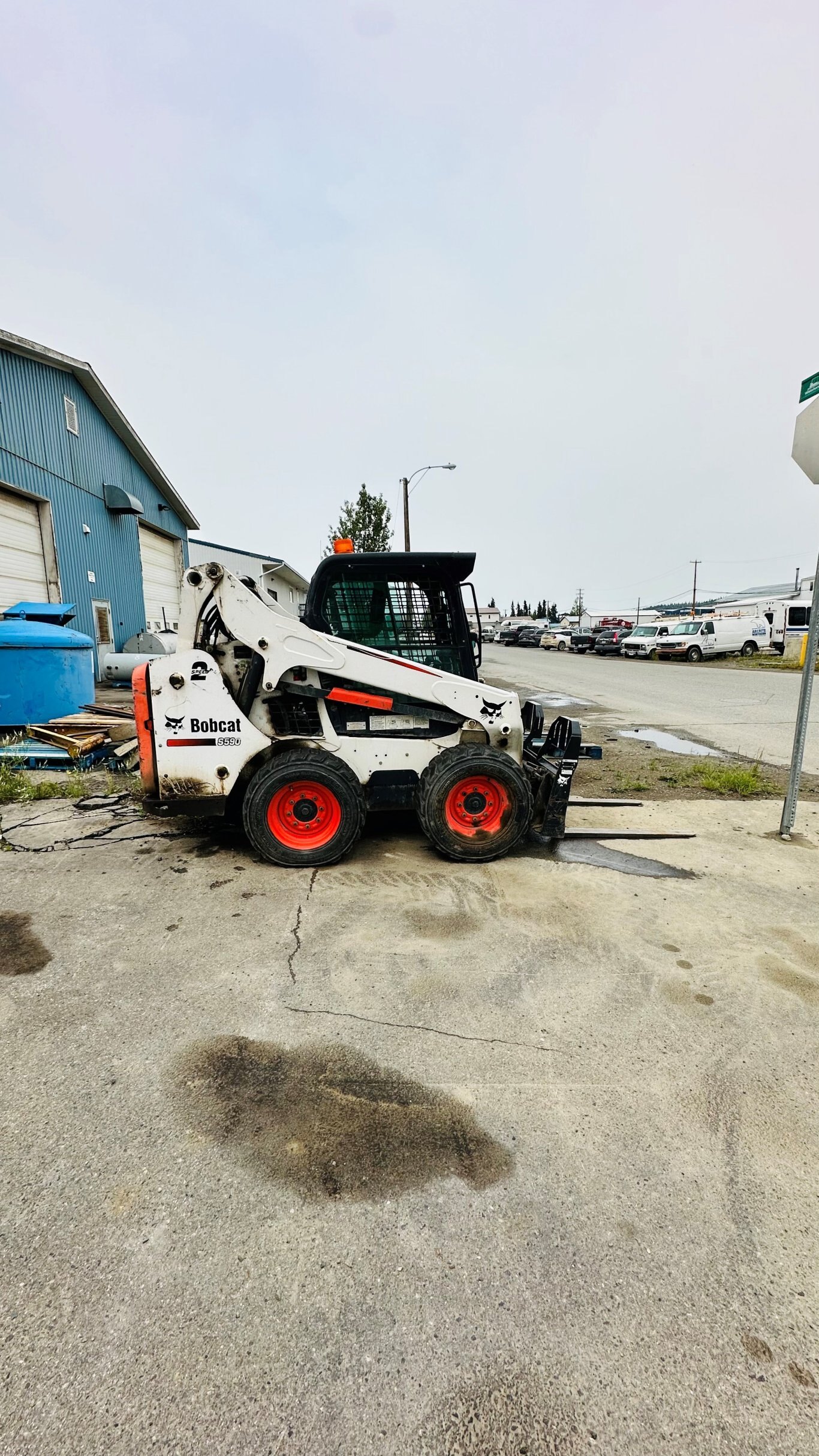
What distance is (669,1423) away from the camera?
1.53m

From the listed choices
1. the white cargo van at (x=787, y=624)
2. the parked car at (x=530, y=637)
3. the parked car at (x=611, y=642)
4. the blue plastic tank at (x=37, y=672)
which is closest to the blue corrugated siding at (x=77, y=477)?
the blue plastic tank at (x=37, y=672)

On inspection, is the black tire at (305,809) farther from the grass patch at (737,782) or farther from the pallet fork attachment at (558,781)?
the grass patch at (737,782)

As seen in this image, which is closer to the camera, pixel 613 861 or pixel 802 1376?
pixel 802 1376

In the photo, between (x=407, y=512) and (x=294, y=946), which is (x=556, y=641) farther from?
(x=294, y=946)

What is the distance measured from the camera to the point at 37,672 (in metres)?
8.74

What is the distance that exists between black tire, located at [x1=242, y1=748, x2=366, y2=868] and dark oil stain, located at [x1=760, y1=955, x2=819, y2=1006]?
276cm

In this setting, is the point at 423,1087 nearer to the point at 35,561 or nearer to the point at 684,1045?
the point at 684,1045

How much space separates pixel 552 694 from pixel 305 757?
11.7 metres

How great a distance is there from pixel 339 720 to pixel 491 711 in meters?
1.21

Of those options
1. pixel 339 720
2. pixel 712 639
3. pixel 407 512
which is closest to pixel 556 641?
pixel 712 639

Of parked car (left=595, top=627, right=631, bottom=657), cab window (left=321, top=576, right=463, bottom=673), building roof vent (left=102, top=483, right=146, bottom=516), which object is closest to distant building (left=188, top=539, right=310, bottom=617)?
building roof vent (left=102, top=483, right=146, bottom=516)

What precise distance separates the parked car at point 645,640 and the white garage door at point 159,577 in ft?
71.1

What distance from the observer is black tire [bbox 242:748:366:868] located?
4.73m

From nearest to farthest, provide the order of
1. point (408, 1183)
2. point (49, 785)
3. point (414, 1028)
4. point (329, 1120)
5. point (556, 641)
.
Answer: point (408, 1183) → point (329, 1120) → point (414, 1028) → point (49, 785) → point (556, 641)
